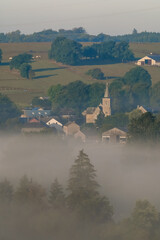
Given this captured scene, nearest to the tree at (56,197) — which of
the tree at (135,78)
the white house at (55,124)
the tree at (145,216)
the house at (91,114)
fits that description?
the tree at (145,216)

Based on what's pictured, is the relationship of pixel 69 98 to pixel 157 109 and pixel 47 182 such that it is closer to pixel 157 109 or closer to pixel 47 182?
pixel 157 109

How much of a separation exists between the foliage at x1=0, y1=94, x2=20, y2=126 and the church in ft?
43.5

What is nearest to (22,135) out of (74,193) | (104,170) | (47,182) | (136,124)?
(136,124)

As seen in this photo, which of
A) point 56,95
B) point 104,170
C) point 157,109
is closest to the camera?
point 104,170

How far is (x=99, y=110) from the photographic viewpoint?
159m

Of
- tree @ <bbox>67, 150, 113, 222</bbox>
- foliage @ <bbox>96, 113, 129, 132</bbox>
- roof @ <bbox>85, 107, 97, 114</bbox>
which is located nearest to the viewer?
tree @ <bbox>67, 150, 113, 222</bbox>

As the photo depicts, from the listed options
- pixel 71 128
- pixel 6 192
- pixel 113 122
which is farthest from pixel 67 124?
pixel 6 192

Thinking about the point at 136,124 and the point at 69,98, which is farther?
the point at 69,98

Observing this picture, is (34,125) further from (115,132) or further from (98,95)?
(98,95)

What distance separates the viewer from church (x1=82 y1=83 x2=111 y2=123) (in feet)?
516

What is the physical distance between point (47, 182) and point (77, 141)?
59821 mm

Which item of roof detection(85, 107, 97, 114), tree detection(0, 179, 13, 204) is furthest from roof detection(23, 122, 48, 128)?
tree detection(0, 179, 13, 204)

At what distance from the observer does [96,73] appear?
654ft

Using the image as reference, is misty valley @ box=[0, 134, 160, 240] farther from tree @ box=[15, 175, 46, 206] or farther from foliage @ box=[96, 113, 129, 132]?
foliage @ box=[96, 113, 129, 132]
